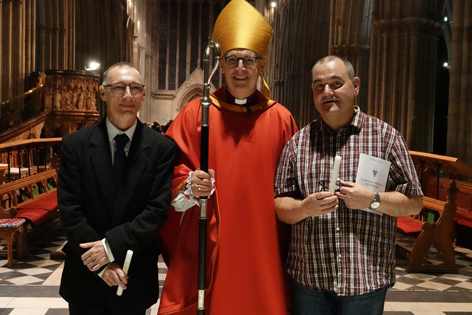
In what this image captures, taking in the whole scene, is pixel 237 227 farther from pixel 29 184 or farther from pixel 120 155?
pixel 29 184

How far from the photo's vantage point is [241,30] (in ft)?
8.14

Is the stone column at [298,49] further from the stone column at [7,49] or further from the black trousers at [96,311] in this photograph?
the black trousers at [96,311]

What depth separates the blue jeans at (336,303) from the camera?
2008 millimetres

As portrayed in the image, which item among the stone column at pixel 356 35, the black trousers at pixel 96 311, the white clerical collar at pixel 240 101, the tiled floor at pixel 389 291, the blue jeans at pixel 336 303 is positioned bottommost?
the tiled floor at pixel 389 291

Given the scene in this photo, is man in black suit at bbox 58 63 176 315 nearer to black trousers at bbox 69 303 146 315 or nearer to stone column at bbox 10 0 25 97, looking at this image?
black trousers at bbox 69 303 146 315

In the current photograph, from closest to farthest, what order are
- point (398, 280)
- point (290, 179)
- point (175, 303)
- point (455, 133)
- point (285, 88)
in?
point (290, 179)
point (175, 303)
point (398, 280)
point (455, 133)
point (285, 88)

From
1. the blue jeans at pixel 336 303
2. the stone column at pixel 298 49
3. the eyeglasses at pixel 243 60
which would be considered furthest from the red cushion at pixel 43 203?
the stone column at pixel 298 49

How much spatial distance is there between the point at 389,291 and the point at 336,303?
3026mm

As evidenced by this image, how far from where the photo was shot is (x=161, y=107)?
38500mm

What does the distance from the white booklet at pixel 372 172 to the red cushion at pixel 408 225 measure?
4161 millimetres

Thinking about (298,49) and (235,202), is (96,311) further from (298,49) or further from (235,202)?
(298,49)

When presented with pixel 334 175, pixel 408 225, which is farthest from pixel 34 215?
pixel 334 175

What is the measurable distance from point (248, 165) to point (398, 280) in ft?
11.5

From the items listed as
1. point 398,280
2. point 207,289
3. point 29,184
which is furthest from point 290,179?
point 29,184
